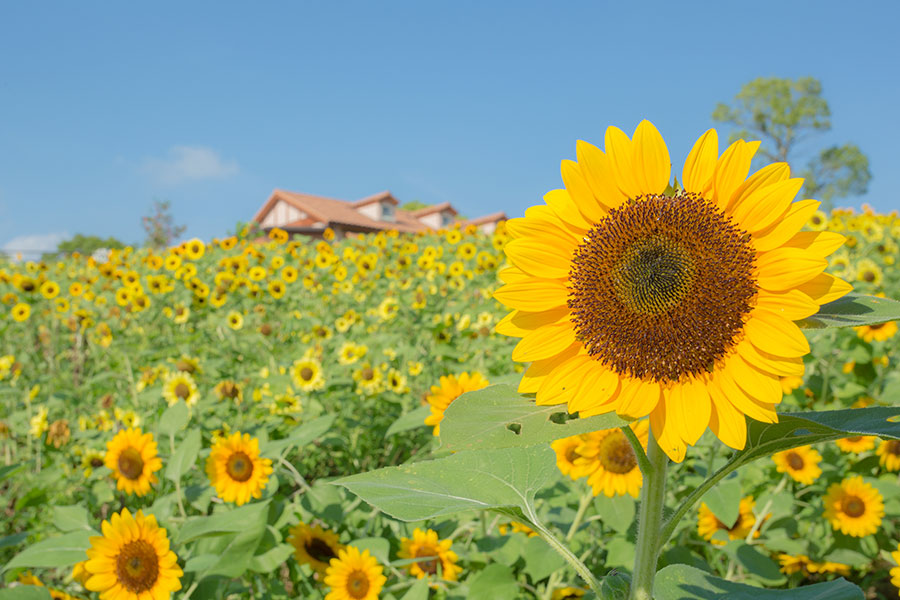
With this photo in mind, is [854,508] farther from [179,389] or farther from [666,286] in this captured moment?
[179,389]

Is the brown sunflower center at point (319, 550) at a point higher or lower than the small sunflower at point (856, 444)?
lower

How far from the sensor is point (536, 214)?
0.86m

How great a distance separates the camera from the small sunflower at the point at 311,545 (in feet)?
6.81

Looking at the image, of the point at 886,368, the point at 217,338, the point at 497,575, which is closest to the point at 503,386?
the point at 497,575

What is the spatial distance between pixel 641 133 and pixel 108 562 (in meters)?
1.61

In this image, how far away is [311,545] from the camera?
210 centimetres

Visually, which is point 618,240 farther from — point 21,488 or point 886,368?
point 21,488

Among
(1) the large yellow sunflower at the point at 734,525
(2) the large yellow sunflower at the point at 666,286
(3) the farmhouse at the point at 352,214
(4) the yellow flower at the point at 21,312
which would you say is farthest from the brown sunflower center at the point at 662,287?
(3) the farmhouse at the point at 352,214

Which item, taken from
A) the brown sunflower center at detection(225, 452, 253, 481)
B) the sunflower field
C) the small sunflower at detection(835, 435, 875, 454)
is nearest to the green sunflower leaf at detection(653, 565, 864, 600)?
the sunflower field

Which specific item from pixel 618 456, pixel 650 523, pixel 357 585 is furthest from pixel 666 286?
pixel 357 585

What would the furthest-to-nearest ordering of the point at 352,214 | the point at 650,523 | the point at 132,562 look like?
the point at 352,214 < the point at 132,562 < the point at 650,523

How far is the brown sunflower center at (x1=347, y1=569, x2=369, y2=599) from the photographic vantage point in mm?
1832

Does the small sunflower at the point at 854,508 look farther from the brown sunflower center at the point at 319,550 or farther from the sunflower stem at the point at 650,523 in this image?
the sunflower stem at the point at 650,523

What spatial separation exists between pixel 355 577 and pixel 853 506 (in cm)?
180
